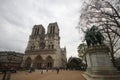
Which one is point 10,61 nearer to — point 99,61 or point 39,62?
point 99,61

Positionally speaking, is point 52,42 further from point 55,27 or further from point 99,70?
point 99,70

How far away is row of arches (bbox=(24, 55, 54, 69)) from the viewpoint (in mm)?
46719

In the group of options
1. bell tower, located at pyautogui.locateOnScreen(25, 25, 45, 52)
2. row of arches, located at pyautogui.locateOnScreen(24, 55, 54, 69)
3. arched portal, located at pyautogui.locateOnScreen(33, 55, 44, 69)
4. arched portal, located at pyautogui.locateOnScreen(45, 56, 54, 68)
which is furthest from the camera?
bell tower, located at pyautogui.locateOnScreen(25, 25, 45, 52)

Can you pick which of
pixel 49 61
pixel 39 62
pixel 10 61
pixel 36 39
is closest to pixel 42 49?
pixel 39 62

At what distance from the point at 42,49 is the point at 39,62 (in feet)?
22.7

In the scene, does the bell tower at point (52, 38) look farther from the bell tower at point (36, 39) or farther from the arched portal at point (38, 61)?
the arched portal at point (38, 61)

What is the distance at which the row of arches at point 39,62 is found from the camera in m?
46.7

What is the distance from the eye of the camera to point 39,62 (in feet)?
163

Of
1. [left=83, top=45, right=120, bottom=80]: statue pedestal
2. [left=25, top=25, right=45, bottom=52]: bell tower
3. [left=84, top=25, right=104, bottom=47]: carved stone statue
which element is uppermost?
[left=25, top=25, right=45, bottom=52]: bell tower

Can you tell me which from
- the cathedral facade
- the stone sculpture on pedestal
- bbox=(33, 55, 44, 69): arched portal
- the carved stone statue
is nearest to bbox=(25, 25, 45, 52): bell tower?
the cathedral facade

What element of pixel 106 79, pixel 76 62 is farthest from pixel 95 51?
pixel 76 62

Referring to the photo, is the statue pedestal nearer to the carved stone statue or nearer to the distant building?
Result: the carved stone statue

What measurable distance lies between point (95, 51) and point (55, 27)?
144 ft

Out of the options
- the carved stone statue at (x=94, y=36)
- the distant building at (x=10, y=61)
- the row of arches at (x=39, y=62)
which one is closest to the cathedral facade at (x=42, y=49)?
the row of arches at (x=39, y=62)
